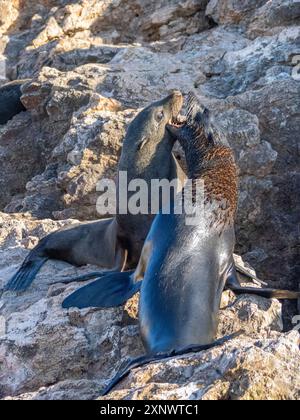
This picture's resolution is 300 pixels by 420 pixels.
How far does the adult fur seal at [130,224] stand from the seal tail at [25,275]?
0.7 inches

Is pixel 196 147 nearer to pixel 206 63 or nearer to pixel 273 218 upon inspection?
pixel 273 218

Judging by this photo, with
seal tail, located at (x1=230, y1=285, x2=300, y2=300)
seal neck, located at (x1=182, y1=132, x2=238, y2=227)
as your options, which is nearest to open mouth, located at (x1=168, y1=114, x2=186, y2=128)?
seal neck, located at (x1=182, y1=132, x2=238, y2=227)

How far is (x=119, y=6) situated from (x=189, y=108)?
582 cm

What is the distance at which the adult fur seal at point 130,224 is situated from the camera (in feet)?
25.1

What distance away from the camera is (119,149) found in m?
9.13

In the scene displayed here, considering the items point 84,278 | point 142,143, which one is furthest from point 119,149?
point 84,278

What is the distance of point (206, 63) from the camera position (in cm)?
1062

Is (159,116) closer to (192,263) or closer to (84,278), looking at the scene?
(84,278)

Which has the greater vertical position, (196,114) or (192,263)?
(196,114)

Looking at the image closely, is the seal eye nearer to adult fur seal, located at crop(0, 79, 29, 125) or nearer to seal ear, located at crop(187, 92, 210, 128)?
seal ear, located at crop(187, 92, 210, 128)

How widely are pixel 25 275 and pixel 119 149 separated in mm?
2311

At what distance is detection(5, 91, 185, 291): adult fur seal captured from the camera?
764cm

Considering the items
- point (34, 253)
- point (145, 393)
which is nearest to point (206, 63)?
point (34, 253)

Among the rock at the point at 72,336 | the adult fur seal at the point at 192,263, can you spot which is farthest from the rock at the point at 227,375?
the rock at the point at 72,336
